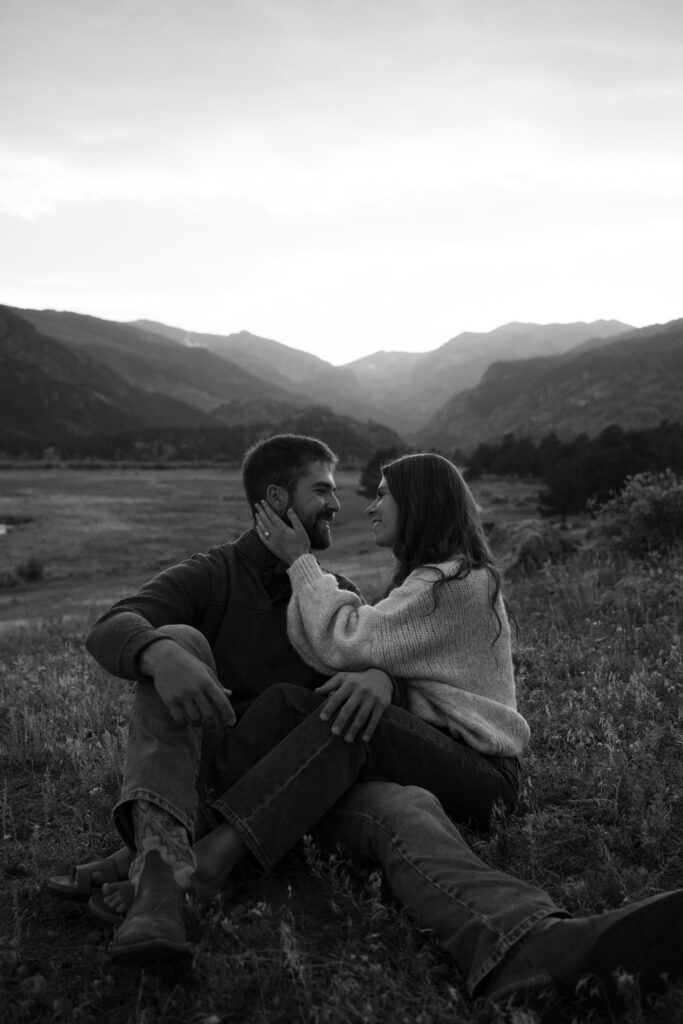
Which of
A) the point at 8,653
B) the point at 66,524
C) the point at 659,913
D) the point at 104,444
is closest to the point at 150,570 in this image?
the point at 66,524

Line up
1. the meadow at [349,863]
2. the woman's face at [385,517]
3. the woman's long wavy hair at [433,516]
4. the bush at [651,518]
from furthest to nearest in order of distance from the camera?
the bush at [651,518] → the woman's face at [385,517] → the woman's long wavy hair at [433,516] → the meadow at [349,863]

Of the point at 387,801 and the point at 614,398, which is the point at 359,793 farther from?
the point at 614,398

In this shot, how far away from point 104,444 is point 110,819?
13283 centimetres

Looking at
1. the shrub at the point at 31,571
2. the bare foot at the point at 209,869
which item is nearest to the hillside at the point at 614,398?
the shrub at the point at 31,571

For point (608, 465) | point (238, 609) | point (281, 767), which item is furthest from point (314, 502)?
point (608, 465)

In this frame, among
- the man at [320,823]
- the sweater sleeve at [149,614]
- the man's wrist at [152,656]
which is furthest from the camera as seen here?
the sweater sleeve at [149,614]

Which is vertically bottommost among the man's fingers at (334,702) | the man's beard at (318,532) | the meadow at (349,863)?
the meadow at (349,863)

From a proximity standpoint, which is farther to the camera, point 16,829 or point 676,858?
point 16,829

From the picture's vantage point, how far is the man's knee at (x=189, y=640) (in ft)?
12.2

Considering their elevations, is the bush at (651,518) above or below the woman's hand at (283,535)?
below

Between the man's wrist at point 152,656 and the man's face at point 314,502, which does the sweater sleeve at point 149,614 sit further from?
the man's face at point 314,502

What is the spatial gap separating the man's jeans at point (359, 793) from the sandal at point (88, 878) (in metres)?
0.23

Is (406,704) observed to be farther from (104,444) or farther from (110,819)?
(104,444)

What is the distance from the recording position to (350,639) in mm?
3736
